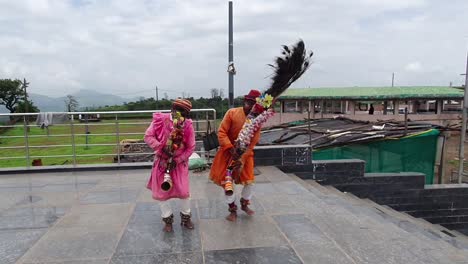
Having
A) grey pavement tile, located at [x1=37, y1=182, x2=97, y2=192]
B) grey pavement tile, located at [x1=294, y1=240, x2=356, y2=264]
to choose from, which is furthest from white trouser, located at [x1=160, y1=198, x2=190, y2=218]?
grey pavement tile, located at [x1=37, y1=182, x2=97, y2=192]

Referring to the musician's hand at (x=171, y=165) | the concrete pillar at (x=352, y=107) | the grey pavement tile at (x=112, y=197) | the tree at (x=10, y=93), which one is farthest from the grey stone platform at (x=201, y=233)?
the tree at (x=10, y=93)

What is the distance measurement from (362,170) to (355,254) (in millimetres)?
3825

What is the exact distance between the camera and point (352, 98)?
834 inches

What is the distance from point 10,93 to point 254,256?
4085cm

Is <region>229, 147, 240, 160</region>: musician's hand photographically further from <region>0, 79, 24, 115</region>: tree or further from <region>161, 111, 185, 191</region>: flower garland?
<region>0, 79, 24, 115</region>: tree

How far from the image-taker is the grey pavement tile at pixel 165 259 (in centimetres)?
261

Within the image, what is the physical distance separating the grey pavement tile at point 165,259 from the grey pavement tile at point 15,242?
89 cm

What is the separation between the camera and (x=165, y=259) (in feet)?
8.73

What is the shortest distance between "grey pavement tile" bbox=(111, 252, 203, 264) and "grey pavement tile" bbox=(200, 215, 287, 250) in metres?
0.19

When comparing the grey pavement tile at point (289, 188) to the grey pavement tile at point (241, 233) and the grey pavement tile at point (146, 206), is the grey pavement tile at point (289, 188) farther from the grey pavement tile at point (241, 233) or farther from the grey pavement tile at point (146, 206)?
the grey pavement tile at point (146, 206)

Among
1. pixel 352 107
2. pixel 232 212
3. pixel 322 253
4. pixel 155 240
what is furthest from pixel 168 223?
pixel 352 107

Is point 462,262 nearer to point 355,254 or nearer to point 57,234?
point 355,254

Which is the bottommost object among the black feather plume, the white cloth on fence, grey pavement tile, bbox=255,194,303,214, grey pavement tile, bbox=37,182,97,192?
grey pavement tile, bbox=37,182,97,192

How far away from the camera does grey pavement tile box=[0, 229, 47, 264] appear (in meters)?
2.73
